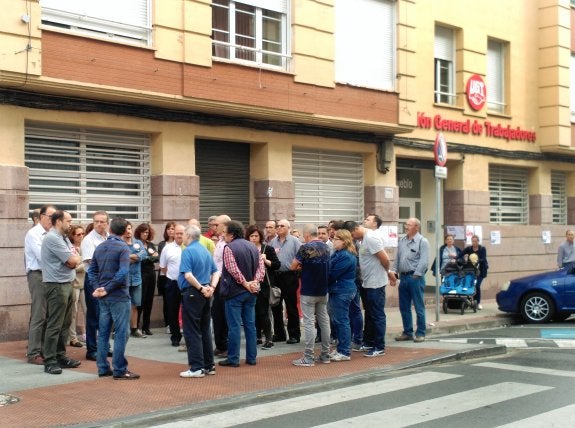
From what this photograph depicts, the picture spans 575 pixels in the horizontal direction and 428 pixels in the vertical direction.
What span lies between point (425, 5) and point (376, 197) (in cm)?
495

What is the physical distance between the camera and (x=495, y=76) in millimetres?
22000

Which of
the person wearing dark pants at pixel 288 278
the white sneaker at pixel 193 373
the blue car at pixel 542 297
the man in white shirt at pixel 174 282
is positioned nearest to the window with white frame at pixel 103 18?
the man in white shirt at pixel 174 282

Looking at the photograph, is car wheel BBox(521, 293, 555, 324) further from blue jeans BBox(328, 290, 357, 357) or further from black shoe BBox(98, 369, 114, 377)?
black shoe BBox(98, 369, 114, 377)

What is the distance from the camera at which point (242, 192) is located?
16.3 meters

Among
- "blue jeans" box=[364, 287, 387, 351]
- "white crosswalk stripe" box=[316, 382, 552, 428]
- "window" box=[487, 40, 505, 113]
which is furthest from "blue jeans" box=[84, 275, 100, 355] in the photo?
"window" box=[487, 40, 505, 113]

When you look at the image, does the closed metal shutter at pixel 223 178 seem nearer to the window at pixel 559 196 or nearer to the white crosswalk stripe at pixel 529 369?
the white crosswalk stripe at pixel 529 369

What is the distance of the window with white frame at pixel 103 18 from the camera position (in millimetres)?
12891

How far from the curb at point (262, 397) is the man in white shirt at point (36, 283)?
3.11 metres

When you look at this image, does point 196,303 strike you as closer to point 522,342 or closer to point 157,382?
point 157,382

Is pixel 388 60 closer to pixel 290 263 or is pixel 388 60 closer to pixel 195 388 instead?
pixel 290 263

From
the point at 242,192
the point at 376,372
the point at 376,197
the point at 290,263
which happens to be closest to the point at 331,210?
the point at 376,197

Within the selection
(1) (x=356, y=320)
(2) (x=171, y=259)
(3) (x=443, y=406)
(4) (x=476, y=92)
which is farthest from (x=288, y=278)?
(4) (x=476, y=92)

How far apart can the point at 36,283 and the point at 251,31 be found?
731 cm

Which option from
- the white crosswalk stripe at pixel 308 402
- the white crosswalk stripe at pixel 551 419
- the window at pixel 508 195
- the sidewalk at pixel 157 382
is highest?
the window at pixel 508 195
